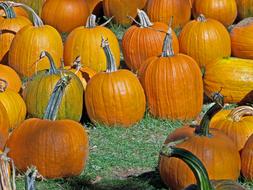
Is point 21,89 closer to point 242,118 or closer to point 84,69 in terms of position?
point 84,69

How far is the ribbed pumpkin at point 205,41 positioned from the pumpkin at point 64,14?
6.48 feet

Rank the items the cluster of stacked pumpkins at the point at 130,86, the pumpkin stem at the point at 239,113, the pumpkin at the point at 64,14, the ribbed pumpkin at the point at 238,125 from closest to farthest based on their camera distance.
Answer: the cluster of stacked pumpkins at the point at 130,86 < the ribbed pumpkin at the point at 238,125 < the pumpkin stem at the point at 239,113 < the pumpkin at the point at 64,14

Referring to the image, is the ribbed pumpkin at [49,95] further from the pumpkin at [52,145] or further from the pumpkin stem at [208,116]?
the pumpkin stem at [208,116]

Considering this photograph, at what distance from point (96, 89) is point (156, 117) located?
23.7 inches

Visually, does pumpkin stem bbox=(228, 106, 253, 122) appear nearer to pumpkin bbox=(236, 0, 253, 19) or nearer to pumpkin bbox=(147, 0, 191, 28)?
pumpkin bbox=(147, 0, 191, 28)

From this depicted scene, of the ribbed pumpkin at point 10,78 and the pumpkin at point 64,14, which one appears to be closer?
the ribbed pumpkin at point 10,78

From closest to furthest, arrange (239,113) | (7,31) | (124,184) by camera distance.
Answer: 1. (124,184)
2. (239,113)
3. (7,31)

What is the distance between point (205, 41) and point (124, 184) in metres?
2.55

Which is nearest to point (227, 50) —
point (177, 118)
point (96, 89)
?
point (177, 118)

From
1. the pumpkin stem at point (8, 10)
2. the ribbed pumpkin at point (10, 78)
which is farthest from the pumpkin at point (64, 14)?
the ribbed pumpkin at point (10, 78)

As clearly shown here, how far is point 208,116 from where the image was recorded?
13.5 feet

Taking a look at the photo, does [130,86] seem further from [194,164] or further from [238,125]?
[194,164]

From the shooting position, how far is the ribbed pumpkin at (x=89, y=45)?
21.9ft

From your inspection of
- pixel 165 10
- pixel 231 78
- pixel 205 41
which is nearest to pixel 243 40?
pixel 205 41
